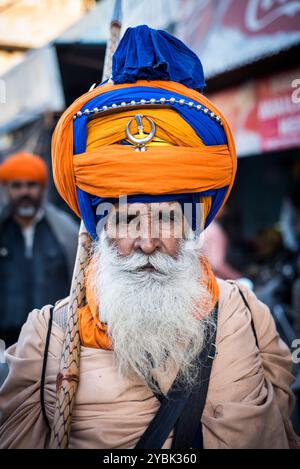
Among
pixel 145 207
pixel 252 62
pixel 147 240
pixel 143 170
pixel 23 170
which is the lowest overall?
pixel 147 240

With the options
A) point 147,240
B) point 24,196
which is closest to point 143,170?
point 147,240

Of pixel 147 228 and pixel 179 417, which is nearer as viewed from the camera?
pixel 179 417

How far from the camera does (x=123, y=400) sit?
177 cm

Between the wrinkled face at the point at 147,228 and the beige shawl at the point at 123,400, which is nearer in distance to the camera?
the beige shawl at the point at 123,400

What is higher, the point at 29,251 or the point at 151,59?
the point at 151,59

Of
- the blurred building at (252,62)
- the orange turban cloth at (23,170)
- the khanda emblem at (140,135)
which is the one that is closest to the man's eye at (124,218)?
the khanda emblem at (140,135)

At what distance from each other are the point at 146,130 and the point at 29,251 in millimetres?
2693

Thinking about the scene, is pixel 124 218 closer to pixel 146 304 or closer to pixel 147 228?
pixel 147 228

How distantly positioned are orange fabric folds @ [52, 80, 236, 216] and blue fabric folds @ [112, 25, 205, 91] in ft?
0.11

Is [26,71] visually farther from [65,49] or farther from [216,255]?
[216,255]

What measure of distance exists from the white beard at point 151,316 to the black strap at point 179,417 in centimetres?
5

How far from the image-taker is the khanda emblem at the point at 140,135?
5.93ft

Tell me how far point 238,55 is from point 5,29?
562cm

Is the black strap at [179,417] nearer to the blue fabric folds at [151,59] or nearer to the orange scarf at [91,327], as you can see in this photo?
the orange scarf at [91,327]
